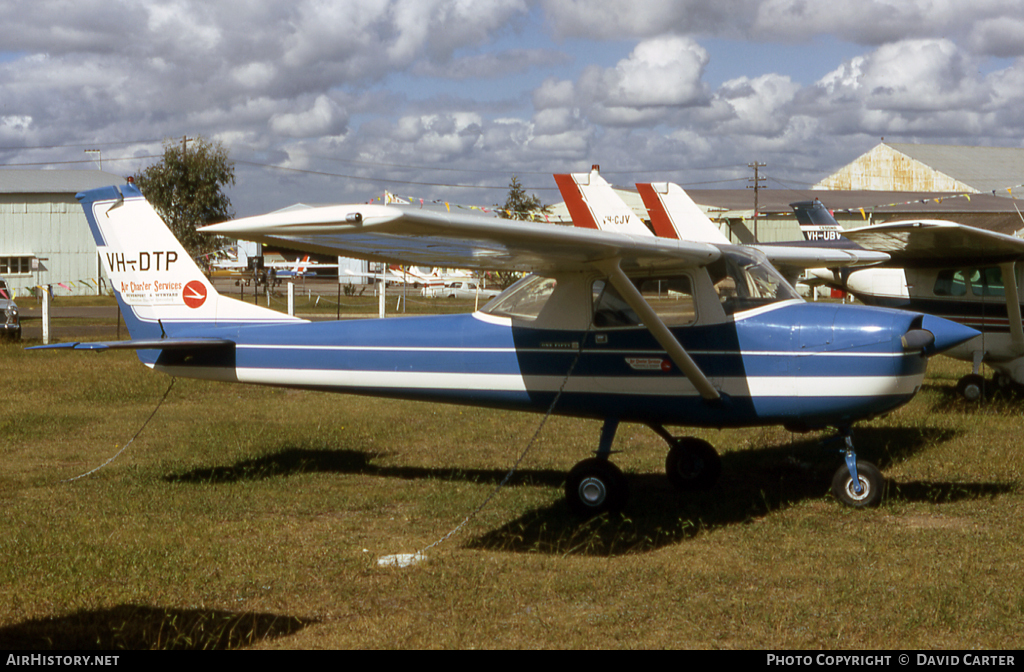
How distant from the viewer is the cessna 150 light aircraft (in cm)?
1172

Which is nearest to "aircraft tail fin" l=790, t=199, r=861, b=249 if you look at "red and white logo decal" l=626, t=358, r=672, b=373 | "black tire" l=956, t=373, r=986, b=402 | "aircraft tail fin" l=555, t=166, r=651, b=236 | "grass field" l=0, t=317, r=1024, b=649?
"aircraft tail fin" l=555, t=166, r=651, b=236

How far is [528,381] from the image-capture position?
25.3 ft

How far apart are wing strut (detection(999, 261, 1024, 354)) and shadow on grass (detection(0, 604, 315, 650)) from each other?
10.9m

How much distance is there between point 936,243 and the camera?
38.6 ft

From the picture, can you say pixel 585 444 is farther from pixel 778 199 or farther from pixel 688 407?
pixel 778 199

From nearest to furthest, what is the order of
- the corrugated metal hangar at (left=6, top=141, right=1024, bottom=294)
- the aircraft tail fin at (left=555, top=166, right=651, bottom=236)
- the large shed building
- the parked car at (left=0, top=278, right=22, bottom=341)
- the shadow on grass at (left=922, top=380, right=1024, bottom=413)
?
1. the shadow on grass at (left=922, top=380, right=1024, bottom=413)
2. the aircraft tail fin at (left=555, top=166, right=651, bottom=236)
3. the parked car at (left=0, top=278, right=22, bottom=341)
4. the corrugated metal hangar at (left=6, top=141, right=1024, bottom=294)
5. the large shed building

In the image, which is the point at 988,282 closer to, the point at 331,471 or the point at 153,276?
the point at 331,471

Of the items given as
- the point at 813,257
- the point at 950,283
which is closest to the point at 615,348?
the point at 813,257

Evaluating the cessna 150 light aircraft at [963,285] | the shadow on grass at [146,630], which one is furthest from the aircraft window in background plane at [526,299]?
the cessna 150 light aircraft at [963,285]

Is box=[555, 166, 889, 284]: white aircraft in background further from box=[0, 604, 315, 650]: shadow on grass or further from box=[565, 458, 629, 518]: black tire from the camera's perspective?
box=[0, 604, 315, 650]: shadow on grass

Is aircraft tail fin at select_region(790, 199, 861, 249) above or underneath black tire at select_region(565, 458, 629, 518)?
above

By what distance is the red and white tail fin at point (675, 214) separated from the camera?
1906 centimetres

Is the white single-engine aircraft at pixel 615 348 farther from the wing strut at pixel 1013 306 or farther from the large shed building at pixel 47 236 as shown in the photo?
the large shed building at pixel 47 236
